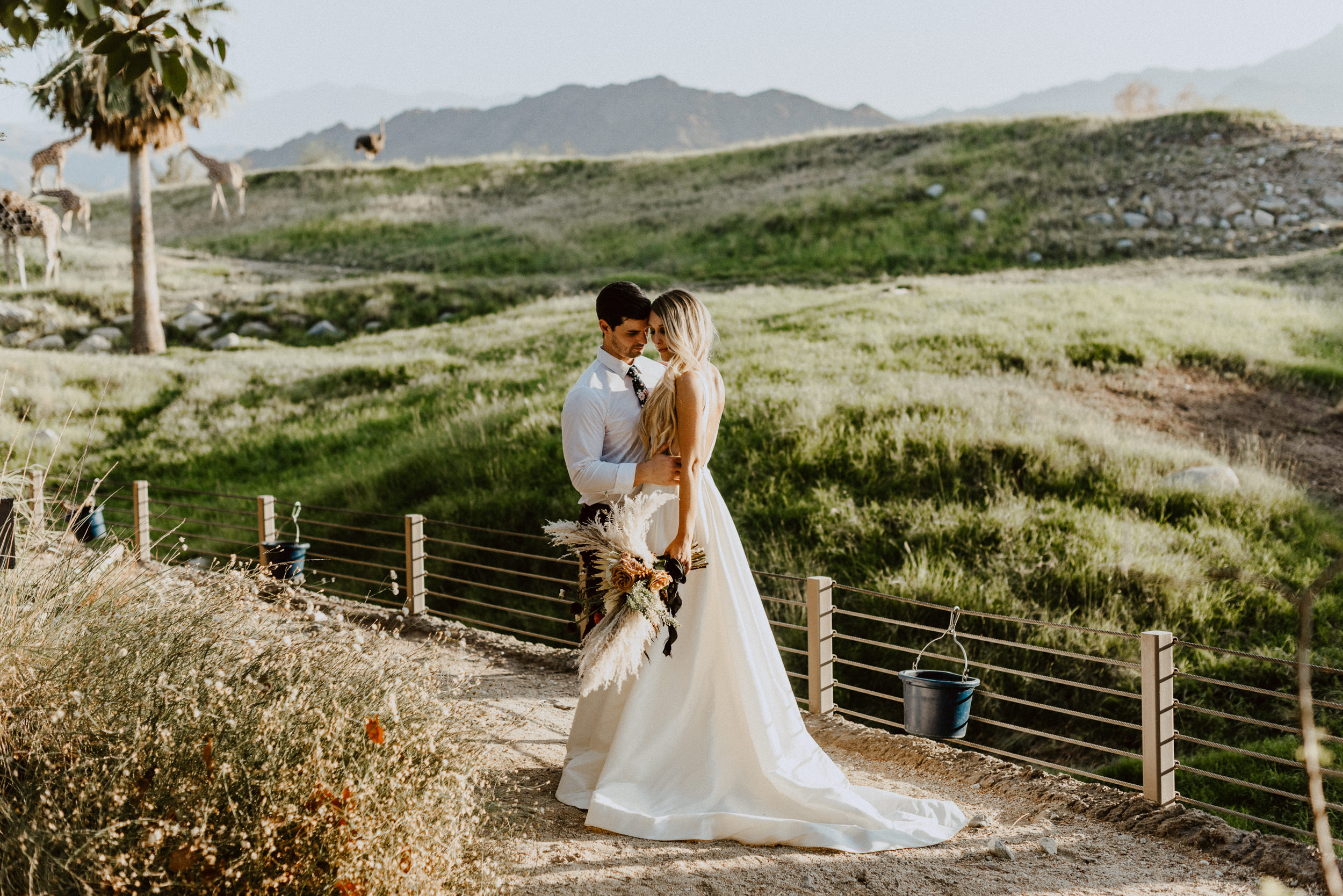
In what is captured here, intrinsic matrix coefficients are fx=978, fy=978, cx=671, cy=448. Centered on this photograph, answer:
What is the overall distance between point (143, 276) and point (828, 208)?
24579mm

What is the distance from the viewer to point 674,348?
4.58m

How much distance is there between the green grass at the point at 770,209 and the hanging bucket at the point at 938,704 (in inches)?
1008

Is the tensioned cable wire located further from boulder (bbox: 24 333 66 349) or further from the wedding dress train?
boulder (bbox: 24 333 66 349)

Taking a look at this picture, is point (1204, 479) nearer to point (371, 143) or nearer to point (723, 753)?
point (723, 753)

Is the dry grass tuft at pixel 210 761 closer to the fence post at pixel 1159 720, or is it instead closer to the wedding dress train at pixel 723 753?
the wedding dress train at pixel 723 753

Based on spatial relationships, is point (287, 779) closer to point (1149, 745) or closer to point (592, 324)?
point (1149, 745)

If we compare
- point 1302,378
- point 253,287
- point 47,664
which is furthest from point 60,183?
point 253,287

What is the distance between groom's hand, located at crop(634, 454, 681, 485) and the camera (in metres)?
4.80

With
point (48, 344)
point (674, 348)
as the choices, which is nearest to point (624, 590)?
point (674, 348)

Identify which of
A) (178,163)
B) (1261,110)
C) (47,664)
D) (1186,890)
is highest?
(178,163)

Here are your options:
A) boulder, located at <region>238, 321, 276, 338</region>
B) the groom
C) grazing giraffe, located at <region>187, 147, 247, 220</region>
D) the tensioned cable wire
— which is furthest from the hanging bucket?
boulder, located at <region>238, 321, 276, 338</region>

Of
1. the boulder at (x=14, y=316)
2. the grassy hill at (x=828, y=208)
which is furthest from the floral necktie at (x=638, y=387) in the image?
the boulder at (x=14, y=316)

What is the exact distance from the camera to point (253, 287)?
110 feet

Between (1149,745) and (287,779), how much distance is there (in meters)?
4.64
